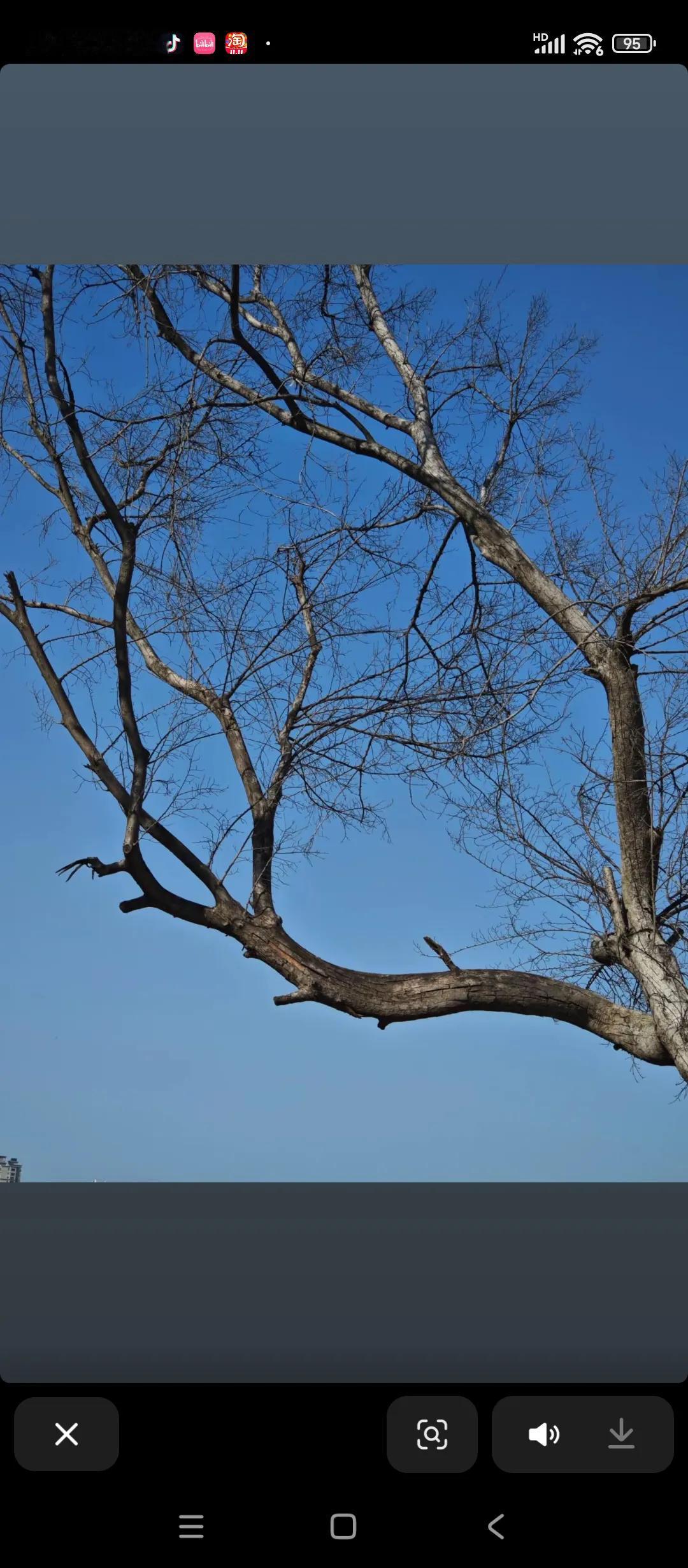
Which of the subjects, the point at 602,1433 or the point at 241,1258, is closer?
the point at 602,1433

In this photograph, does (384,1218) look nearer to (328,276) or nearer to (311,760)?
(311,760)

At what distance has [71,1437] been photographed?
605 millimetres

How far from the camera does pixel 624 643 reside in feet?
9.64

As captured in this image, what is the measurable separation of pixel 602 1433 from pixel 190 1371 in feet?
0.76

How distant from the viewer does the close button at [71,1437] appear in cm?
60
